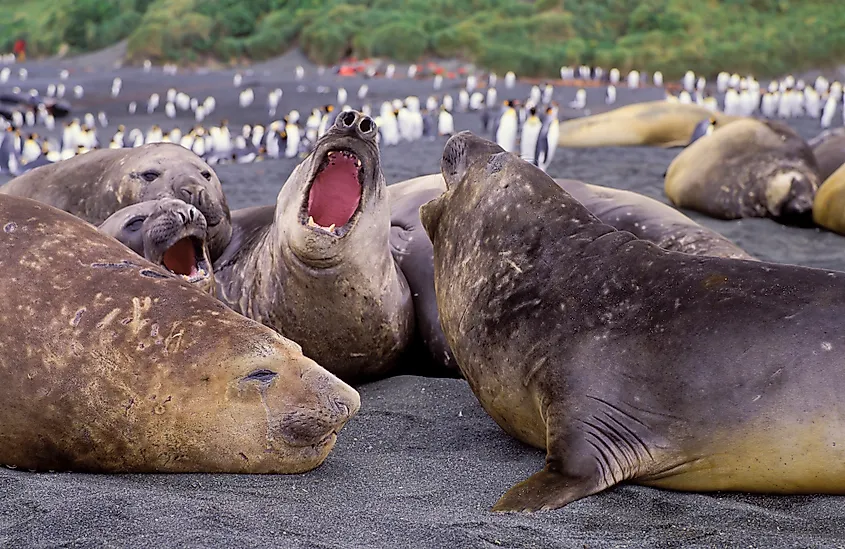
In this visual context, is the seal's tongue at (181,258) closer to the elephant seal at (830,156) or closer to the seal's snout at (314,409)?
the seal's snout at (314,409)

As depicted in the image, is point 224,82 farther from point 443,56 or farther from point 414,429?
point 414,429

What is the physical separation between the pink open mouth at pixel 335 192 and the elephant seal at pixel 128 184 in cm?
93

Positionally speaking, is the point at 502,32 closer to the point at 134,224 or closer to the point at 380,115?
the point at 380,115

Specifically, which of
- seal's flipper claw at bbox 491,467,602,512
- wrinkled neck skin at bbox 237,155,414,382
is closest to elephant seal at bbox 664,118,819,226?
wrinkled neck skin at bbox 237,155,414,382

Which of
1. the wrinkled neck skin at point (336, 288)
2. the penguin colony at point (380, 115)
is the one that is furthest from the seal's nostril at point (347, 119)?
the penguin colony at point (380, 115)

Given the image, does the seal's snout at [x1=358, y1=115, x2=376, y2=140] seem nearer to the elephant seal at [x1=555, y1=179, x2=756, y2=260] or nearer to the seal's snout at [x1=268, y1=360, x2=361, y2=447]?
the seal's snout at [x1=268, y1=360, x2=361, y2=447]

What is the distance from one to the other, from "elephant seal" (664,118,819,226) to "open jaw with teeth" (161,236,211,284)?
18.6 feet

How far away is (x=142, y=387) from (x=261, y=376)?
0.97ft

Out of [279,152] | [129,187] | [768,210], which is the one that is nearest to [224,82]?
[279,152]

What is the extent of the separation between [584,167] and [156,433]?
961cm

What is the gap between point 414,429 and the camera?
3.32m

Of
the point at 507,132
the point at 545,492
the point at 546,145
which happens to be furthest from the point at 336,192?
the point at 507,132

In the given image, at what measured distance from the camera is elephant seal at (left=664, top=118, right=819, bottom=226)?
823 cm

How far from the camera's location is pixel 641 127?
47.5 feet
